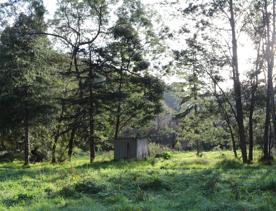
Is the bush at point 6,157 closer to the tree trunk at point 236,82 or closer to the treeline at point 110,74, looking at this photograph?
the treeline at point 110,74

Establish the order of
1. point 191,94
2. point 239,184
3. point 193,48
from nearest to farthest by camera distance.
→ point 239,184 < point 193,48 < point 191,94

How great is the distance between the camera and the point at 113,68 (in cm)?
3700

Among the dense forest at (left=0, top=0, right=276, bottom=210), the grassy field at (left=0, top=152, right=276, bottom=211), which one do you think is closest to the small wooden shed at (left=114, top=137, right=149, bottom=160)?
the dense forest at (left=0, top=0, right=276, bottom=210)

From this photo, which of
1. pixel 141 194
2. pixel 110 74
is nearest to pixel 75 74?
pixel 110 74

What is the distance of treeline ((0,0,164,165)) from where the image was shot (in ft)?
109

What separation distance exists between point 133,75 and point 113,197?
27054 mm

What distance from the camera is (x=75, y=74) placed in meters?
37.2

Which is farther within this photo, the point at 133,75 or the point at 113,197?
the point at 133,75

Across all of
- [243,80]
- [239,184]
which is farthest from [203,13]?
[239,184]

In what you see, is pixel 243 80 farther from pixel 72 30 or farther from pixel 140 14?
pixel 72 30

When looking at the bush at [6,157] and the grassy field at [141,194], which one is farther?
the bush at [6,157]

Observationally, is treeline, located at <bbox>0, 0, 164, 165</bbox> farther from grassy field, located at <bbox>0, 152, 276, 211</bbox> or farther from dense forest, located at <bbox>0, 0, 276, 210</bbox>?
grassy field, located at <bbox>0, 152, 276, 211</bbox>

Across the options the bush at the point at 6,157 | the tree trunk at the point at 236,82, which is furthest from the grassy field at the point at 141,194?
the bush at the point at 6,157

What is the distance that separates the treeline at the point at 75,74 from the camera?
33.3m
